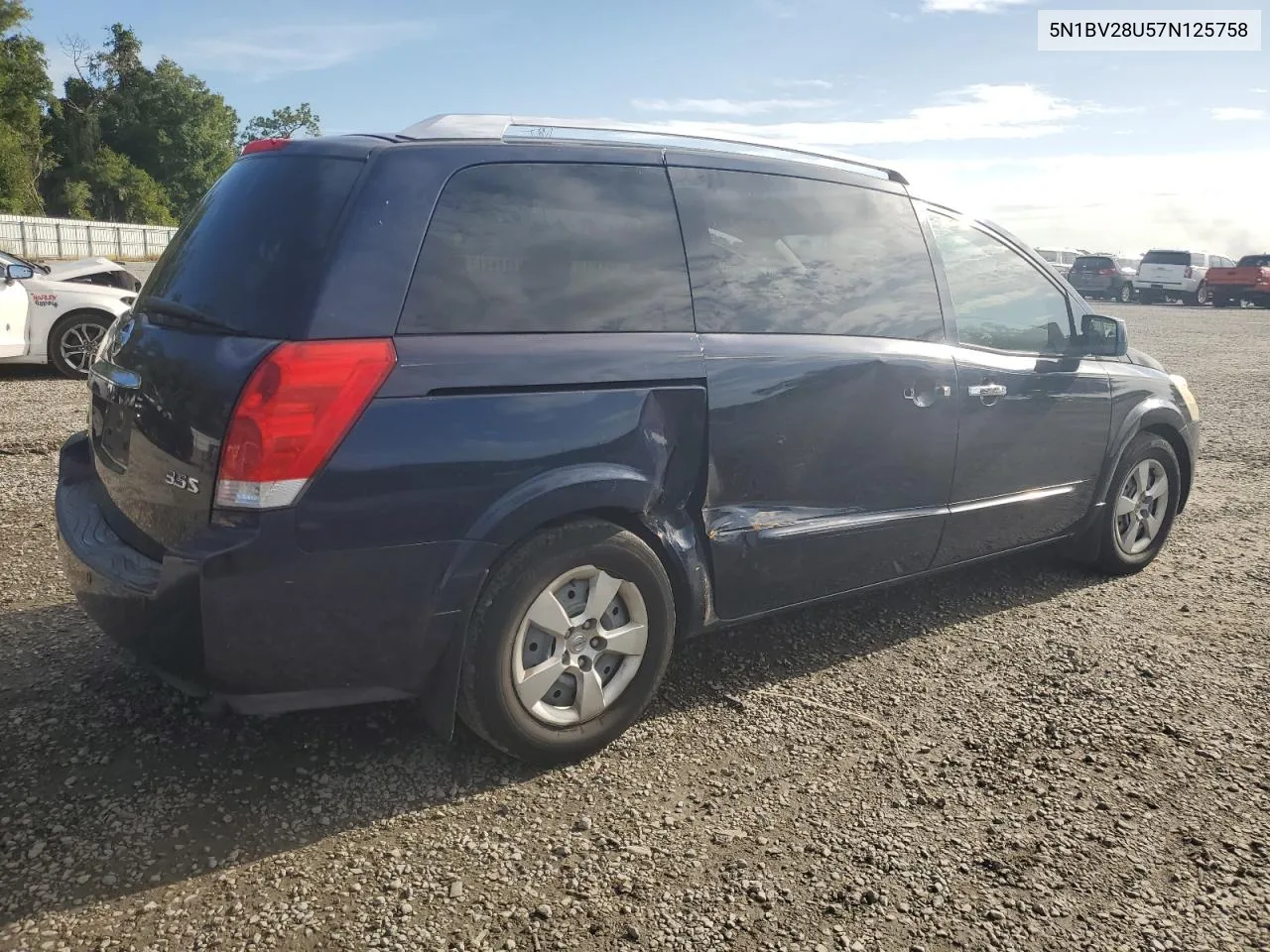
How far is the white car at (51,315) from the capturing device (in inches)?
384

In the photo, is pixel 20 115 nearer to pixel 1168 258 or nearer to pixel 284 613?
pixel 1168 258

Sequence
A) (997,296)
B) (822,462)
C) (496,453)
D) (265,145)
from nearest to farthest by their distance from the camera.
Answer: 1. (496,453)
2. (265,145)
3. (822,462)
4. (997,296)

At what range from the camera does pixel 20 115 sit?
5659cm

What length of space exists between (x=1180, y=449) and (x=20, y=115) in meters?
66.2

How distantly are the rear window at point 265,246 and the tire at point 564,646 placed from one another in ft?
3.02

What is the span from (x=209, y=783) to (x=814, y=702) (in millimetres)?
1987

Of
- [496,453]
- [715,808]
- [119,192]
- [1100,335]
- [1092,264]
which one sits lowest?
[715,808]

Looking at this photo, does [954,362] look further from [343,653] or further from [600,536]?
[343,653]

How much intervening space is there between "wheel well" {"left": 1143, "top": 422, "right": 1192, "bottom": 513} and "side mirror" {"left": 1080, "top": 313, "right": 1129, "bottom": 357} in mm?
549

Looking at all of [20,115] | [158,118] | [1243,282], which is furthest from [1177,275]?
[158,118]

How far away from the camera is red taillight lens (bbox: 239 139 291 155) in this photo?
10.2 feet

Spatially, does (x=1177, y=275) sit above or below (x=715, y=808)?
above

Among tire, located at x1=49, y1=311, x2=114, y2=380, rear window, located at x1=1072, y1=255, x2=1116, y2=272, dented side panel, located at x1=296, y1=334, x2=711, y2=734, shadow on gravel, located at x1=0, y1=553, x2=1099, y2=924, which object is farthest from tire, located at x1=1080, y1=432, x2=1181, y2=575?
rear window, located at x1=1072, y1=255, x2=1116, y2=272

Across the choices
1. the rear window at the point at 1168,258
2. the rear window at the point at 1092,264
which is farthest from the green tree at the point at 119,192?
the rear window at the point at 1168,258
